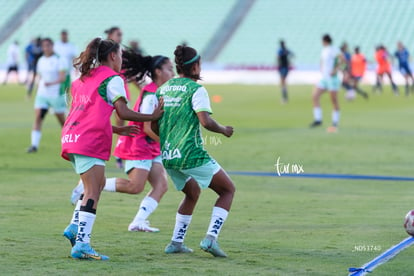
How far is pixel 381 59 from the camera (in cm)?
4131

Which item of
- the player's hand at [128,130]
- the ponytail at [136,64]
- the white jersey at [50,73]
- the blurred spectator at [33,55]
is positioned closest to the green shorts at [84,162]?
the player's hand at [128,130]

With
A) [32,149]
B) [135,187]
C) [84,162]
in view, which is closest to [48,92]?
[32,149]

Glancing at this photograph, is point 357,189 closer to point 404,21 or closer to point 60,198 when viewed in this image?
point 60,198

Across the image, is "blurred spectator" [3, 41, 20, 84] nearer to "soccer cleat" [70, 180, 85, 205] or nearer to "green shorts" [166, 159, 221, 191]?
"soccer cleat" [70, 180, 85, 205]

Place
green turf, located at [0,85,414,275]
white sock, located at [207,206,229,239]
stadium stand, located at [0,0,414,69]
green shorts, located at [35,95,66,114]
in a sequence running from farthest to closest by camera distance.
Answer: stadium stand, located at [0,0,414,69] → green shorts, located at [35,95,66,114] → white sock, located at [207,206,229,239] → green turf, located at [0,85,414,275]

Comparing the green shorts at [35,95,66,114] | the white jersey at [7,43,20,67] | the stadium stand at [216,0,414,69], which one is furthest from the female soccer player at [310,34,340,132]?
the stadium stand at [216,0,414,69]

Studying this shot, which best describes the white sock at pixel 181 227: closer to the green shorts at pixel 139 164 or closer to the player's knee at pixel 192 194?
the player's knee at pixel 192 194

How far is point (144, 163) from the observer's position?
988cm

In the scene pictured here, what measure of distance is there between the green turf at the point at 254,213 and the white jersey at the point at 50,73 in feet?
3.91

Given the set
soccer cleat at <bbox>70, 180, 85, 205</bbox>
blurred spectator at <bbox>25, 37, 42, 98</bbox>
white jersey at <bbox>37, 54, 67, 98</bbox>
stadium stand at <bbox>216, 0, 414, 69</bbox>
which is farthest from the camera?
stadium stand at <bbox>216, 0, 414, 69</bbox>

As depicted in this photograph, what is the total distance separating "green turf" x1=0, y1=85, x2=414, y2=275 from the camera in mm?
7688

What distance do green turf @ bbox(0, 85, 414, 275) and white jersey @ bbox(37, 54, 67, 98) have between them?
1.19 meters

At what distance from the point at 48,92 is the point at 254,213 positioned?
815 centimetres

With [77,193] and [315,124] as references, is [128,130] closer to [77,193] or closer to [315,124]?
[77,193]
